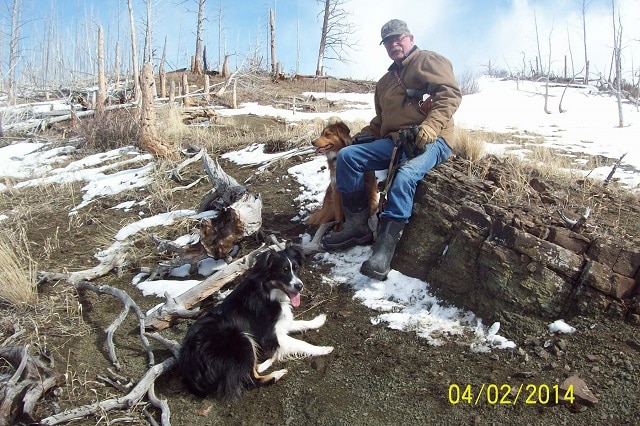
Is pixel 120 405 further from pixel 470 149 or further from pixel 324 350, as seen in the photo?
pixel 470 149

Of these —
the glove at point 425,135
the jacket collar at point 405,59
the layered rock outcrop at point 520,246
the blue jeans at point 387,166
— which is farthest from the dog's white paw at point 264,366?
the jacket collar at point 405,59

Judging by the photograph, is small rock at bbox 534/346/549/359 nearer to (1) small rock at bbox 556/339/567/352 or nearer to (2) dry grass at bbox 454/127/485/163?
(1) small rock at bbox 556/339/567/352

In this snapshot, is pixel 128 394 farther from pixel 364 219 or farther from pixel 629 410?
pixel 629 410

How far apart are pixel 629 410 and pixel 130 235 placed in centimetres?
533

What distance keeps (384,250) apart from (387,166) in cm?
95

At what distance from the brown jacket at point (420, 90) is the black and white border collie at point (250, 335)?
1754 mm

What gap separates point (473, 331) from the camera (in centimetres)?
345

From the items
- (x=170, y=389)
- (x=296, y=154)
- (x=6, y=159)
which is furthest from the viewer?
(x=6, y=159)

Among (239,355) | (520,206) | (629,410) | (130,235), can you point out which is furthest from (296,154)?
(629,410)

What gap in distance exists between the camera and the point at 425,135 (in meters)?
4.08

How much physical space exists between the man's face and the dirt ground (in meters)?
2.39
